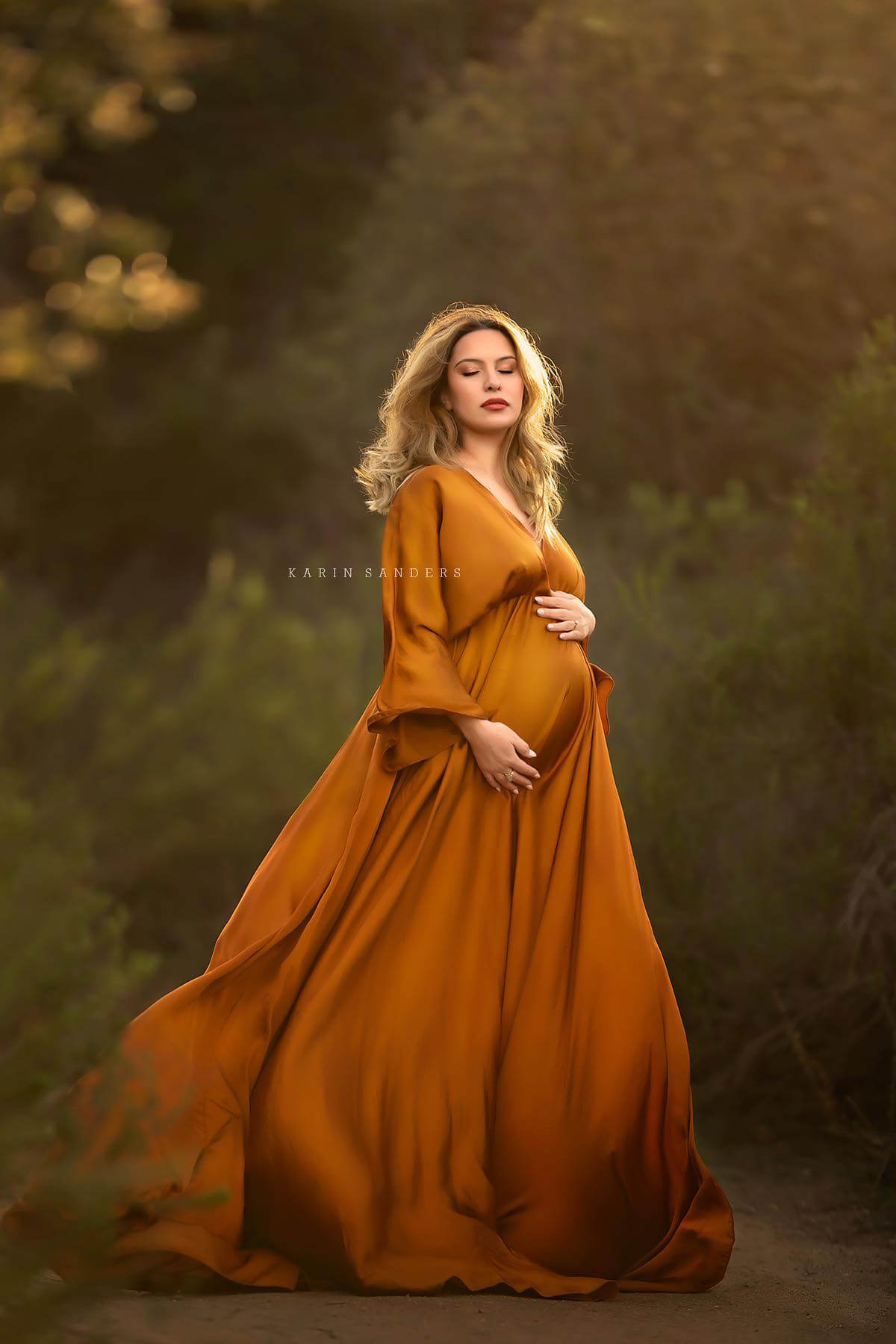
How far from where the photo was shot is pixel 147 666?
8188mm

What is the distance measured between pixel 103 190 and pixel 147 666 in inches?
257

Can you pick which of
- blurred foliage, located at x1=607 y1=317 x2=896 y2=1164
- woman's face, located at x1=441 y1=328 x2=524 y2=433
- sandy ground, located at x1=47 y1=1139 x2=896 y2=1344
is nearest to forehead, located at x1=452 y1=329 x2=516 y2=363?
woman's face, located at x1=441 y1=328 x2=524 y2=433

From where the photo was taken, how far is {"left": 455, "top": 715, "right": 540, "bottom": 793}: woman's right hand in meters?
2.99

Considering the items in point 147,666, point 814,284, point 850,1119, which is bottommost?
point 850,1119

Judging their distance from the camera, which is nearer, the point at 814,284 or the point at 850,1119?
the point at 850,1119

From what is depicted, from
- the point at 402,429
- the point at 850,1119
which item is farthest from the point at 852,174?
the point at 402,429

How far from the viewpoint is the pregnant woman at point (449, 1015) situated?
9.28 ft

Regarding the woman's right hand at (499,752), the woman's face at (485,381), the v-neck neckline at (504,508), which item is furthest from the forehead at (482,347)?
the woman's right hand at (499,752)

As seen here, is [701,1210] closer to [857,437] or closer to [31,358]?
[857,437]

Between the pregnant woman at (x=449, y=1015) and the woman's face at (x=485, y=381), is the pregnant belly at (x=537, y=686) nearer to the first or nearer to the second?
the pregnant woman at (x=449, y=1015)

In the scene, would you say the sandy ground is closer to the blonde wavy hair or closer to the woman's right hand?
the woman's right hand

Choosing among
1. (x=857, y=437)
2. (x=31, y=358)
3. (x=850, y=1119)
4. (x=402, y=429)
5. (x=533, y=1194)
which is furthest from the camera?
(x=31, y=358)

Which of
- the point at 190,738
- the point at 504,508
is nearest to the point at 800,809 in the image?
the point at 504,508

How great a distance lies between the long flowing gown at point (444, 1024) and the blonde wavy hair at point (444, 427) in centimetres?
12
